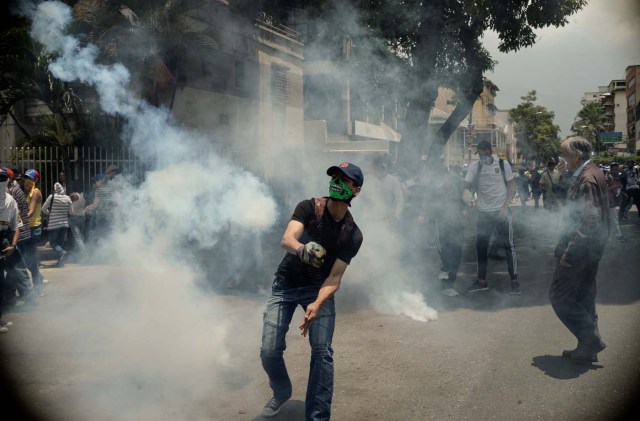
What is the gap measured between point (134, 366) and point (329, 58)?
28.7ft

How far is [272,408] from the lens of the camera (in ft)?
11.4

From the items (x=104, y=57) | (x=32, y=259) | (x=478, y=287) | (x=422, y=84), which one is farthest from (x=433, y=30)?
(x=32, y=259)

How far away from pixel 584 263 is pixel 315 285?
2.26 metres

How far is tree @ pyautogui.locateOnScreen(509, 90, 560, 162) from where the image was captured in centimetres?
4438

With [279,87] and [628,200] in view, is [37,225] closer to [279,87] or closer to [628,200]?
[279,87]

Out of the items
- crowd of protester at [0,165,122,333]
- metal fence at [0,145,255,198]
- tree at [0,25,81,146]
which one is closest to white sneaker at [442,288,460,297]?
crowd of protester at [0,165,122,333]

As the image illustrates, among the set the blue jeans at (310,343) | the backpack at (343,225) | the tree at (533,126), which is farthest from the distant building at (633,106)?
the blue jeans at (310,343)

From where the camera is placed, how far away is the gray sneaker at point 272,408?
345 cm

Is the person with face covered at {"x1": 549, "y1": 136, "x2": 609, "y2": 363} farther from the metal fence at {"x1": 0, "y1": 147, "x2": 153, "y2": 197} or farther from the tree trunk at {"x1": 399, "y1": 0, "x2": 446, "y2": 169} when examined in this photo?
the metal fence at {"x1": 0, "y1": 147, "x2": 153, "y2": 197}

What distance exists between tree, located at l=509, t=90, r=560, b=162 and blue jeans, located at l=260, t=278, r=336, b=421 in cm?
4104

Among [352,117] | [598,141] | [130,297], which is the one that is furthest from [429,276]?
[598,141]

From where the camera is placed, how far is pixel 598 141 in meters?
64.3

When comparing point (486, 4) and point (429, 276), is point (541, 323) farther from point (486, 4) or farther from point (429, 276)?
point (486, 4)

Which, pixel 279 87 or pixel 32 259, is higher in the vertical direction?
pixel 279 87
